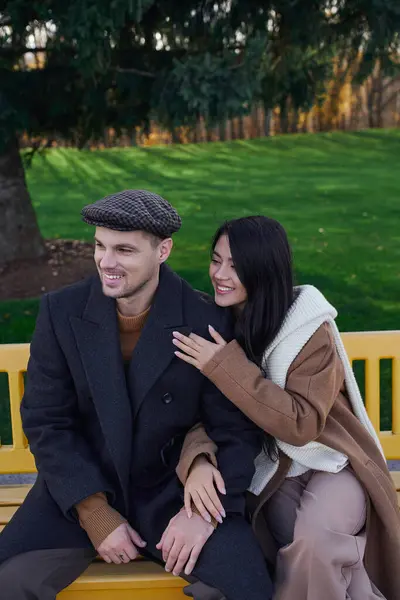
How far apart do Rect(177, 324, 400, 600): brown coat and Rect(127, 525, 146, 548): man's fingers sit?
234mm

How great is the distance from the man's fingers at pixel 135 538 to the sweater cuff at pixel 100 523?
2.0 inches

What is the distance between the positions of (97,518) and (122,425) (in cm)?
31

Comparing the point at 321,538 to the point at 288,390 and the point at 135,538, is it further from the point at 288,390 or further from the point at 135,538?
the point at 135,538

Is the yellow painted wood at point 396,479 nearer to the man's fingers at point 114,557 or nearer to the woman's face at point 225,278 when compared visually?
the woman's face at point 225,278

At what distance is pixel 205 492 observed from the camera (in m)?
2.83

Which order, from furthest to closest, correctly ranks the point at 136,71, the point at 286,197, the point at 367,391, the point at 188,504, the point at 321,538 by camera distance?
the point at 286,197, the point at 136,71, the point at 367,391, the point at 188,504, the point at 321,538

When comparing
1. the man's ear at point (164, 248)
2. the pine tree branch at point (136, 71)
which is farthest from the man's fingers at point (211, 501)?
the pine tree branch at point (136, 71)

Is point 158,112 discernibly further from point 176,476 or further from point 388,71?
point 176,476

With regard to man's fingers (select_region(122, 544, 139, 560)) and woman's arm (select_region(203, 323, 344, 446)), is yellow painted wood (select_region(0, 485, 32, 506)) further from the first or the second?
woman's arm (select_region(203, 323, 344, 446))

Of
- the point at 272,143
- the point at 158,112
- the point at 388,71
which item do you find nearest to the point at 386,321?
the point at 388,71

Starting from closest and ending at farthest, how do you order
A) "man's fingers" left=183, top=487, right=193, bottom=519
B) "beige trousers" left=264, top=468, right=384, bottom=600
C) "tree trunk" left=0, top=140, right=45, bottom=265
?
1. "beige trousers" left=264, top=468, right=384, bottom=600
2. "man's fingers" left=183, top=487, right=193, bottom=519
3. "tree trunk" left=0, top=140, right=45, bottom=265

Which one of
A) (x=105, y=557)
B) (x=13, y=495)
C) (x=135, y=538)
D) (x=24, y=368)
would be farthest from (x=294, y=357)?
(x=13, y=495)

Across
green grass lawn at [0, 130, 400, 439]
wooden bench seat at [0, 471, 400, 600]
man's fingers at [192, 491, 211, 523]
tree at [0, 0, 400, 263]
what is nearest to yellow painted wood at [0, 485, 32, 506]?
wooden bench seat at [0, 471, 400, 600]

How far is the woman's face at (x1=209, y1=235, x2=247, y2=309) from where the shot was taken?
2947mm
